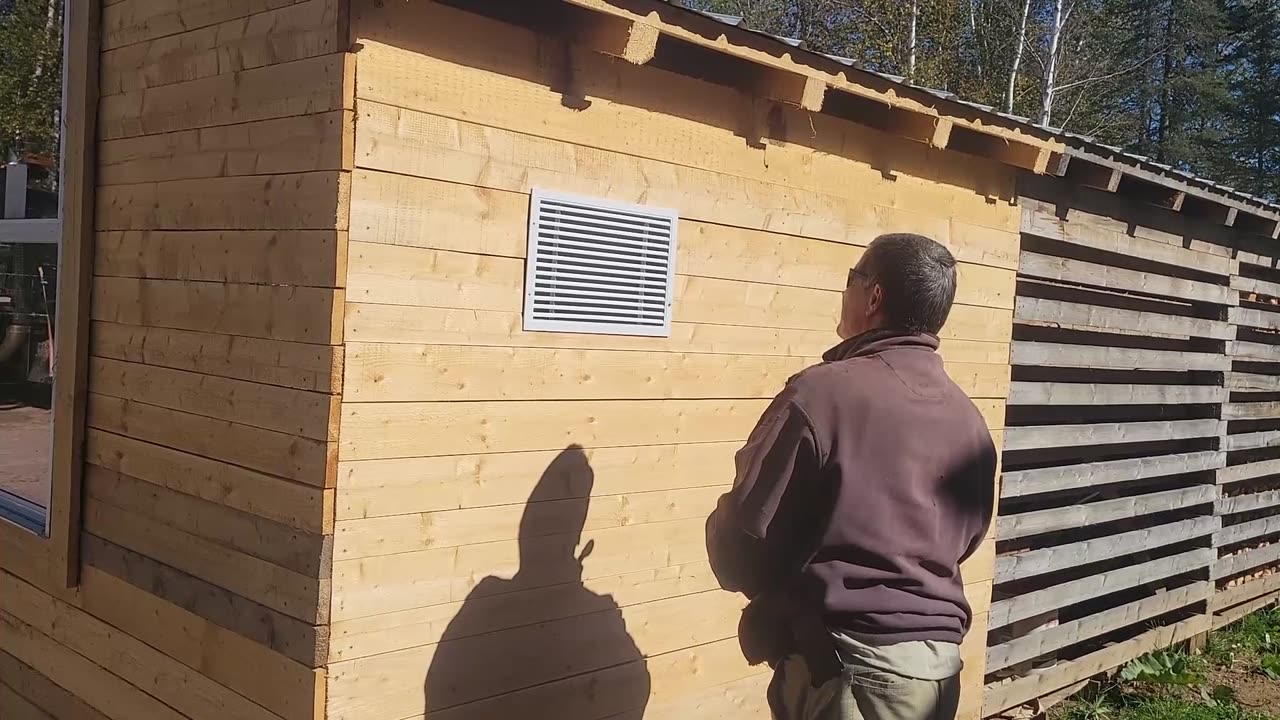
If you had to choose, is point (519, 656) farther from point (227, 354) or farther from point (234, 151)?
point (234, 151)

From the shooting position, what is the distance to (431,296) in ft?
10.4

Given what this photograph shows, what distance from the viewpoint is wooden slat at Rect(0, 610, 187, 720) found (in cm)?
369

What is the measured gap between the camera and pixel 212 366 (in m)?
3.36

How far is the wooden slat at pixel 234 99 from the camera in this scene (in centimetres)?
297

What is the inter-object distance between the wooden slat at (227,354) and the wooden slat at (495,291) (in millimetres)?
212

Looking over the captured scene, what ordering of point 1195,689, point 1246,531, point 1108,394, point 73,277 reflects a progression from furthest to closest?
point 1246,531 → point 1195,689 → point 1108,394 → point 73,277

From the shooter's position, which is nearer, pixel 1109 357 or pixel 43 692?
pixel 43 692

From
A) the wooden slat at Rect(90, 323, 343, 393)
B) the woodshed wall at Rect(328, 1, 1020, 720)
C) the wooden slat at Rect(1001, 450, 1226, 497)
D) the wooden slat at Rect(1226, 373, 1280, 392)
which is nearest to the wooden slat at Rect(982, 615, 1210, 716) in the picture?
the wooden slat at Rect(1001, 450, 1226, 497)

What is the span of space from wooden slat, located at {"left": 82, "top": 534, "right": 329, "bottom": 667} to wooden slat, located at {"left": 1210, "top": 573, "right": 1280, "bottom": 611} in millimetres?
6645

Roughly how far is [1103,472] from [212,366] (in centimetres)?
496

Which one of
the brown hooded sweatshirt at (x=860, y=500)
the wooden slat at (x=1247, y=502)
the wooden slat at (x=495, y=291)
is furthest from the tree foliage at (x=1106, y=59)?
the brown hooded sweatshirt at (x=860, y=500)

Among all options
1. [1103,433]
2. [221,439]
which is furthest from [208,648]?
[1103,433]

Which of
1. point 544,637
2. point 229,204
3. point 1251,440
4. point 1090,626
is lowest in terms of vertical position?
point 1090,626

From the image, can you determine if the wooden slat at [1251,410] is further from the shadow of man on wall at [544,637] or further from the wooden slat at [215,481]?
the wooden slat at [215,481]
